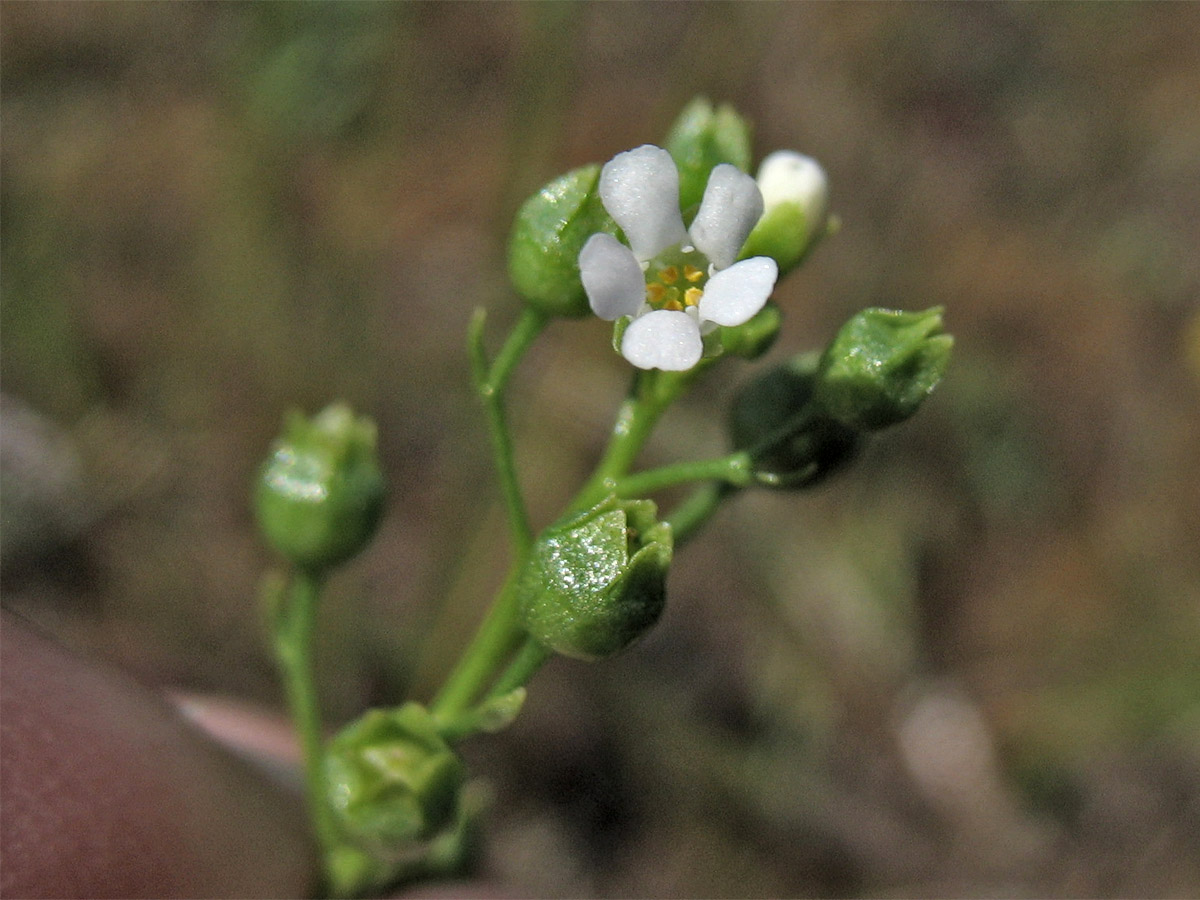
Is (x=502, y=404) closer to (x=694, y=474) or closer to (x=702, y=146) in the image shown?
(x=694, y=474)

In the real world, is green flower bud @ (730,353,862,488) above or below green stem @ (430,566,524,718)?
above

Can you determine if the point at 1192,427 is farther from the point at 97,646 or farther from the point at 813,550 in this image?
the point at 97,646

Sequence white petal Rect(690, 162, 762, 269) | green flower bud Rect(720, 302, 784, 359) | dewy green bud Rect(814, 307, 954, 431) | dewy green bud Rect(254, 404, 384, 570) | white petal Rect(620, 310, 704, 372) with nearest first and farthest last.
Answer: white petal Rect(620, 310, 704, 372) < white petal Rect(690, 162, 762, 269) < dewy green bud Rect(814, 307, 954, 431) < green flower bud Rect(720, 302, 784, 359) < dewy green bud Rect(254, 404, 384, 570)

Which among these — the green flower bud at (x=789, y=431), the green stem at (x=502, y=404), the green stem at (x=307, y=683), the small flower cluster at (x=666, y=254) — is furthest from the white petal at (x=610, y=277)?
the green stem at (x=307, y=683)

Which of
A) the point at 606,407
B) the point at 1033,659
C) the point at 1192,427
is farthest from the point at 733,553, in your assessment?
the point at 1192,427

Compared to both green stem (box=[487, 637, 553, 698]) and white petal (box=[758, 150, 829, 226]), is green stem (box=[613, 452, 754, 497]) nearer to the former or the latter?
green stem (box=[487, 637, 553, 698])

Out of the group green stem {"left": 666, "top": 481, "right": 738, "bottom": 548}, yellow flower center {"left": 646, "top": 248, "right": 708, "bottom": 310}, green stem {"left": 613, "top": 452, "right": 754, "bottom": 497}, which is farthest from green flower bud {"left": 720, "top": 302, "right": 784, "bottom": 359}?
green stem {"left": 666, "top": 481, "right": 738, "bottom": 548}
